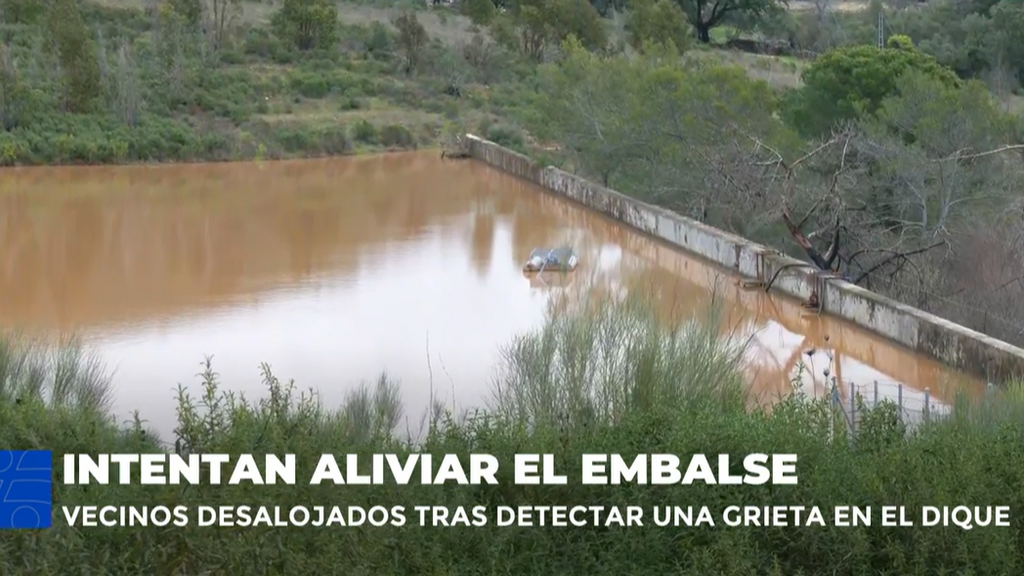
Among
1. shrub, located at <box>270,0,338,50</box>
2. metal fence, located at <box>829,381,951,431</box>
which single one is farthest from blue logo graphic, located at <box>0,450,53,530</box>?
shrub, located at <box>270,0,338,50</box>

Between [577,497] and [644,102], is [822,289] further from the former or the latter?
[577,497]

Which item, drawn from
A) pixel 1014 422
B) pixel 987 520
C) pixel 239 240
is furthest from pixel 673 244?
pixel 987 520

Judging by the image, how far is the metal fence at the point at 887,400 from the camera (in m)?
7.62

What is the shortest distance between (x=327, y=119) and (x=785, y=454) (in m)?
31.9

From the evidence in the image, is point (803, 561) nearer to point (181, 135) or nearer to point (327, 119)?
point (181, 135)

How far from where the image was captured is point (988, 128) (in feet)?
57.4

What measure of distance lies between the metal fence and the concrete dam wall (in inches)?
23.5

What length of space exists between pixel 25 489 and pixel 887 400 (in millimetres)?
4873

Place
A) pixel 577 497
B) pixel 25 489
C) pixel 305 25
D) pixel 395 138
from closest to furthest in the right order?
pixel 577 497 → pixel 25 489 → pixel 395 138 → pixel 305 25

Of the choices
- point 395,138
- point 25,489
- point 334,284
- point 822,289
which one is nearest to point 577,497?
point 25,489

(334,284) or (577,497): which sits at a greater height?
(577,497)

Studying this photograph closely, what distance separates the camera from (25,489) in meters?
6.46

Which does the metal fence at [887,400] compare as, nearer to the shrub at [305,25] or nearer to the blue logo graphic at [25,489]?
the blue logo graphic at [25,489]

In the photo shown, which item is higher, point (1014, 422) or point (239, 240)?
point (1014, 422)
